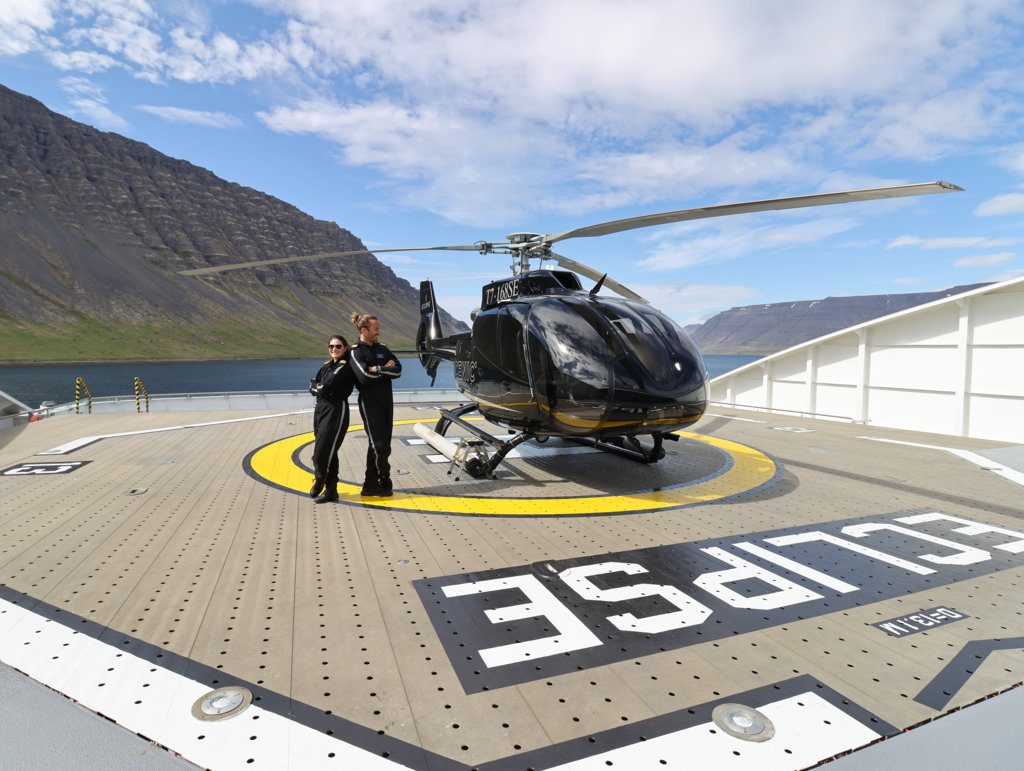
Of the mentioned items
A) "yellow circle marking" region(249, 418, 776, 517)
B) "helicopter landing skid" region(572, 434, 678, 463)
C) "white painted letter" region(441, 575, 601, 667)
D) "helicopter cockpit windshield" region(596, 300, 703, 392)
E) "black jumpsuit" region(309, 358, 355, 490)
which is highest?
"helicopter cockpit windshield" region(596, 300, 703, 392)

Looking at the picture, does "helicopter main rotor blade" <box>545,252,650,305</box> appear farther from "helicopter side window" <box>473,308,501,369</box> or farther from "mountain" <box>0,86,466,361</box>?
"mountain" <box>0,86,466,361</box>

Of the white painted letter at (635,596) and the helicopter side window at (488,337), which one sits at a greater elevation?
the helicopter side window at (488,337)

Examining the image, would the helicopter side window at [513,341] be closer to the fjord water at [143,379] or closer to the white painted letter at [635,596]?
the white painted letter at [635,596]

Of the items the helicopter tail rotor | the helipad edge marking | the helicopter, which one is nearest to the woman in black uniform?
the helicopter

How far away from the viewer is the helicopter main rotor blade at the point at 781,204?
5230mm

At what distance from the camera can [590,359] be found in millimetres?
A: 6133

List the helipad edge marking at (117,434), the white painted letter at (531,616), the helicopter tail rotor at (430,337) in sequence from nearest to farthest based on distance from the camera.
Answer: the white painted letter at (531,616)
the helipad edge marking at (117,434)
the helicopter tail rotor at (430,337)

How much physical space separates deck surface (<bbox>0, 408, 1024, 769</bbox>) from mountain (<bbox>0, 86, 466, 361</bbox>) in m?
119

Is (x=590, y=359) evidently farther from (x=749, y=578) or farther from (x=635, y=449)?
(x=635, y=449)

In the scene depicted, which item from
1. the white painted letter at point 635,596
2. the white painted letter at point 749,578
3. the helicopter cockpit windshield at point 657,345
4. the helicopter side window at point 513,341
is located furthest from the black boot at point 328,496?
the white painted letter at point 749,578

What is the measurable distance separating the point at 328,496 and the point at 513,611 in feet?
11.0

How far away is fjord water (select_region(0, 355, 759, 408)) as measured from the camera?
210 feet

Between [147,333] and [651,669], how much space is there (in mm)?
148148

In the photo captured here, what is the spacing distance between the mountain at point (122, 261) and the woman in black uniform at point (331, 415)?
11749 cm
